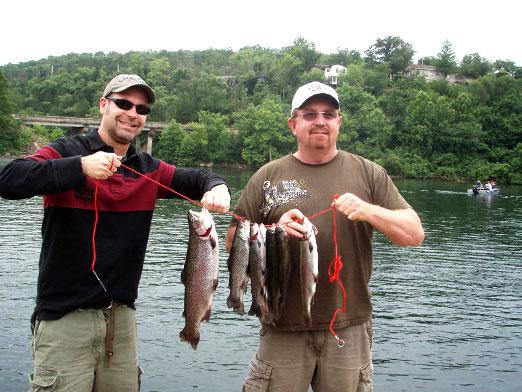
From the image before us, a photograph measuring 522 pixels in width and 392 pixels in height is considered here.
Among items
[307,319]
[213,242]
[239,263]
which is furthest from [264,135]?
[307,319]

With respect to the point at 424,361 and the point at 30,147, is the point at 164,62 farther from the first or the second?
the point at 424,361

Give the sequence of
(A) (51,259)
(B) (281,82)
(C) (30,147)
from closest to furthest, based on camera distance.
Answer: (A) (51,259) → (C) (30,147) → (B) (281,82)

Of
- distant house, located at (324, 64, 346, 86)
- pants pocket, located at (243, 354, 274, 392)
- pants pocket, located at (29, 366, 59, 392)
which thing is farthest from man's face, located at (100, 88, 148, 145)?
distant house, located at (324, 64, 346, 86)

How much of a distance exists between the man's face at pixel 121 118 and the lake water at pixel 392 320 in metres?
8.23

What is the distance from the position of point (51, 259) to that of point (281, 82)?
125850mm

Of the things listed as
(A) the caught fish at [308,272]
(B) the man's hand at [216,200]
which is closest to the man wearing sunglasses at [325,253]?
(A) the caught fish at [308,272]

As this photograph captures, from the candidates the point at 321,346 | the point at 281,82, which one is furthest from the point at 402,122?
the point at 321,346

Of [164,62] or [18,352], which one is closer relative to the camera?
[18,352]

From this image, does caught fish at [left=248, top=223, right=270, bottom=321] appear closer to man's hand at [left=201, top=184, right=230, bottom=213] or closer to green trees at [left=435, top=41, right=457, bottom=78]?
man's hand at [left=201, top=184, right=230, bottom=213]

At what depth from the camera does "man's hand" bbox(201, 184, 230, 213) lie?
4895 millimetres

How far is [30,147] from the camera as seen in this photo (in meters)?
82.9

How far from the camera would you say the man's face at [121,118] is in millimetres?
4891

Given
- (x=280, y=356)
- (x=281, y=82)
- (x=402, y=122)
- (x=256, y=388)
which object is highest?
(x=281, y=82)

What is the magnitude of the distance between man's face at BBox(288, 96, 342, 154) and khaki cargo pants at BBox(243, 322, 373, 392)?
1.65 metres
